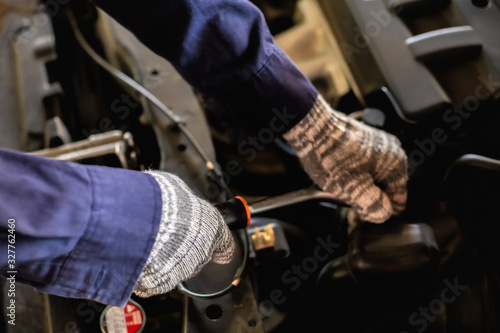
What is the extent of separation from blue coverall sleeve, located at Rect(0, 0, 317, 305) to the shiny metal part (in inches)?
8.3

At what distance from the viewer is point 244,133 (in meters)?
0.79

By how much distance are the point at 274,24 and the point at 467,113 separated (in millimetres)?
607

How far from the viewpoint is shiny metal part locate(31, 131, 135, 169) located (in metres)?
0.79

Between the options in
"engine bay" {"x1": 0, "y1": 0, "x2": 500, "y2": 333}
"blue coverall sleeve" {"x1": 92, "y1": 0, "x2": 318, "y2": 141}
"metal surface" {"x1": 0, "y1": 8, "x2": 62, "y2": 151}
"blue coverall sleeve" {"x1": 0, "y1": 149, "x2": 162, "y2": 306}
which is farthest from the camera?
"metal surface" {"x1": 0, "y1": 8, "x2": 62, "y2": 151}

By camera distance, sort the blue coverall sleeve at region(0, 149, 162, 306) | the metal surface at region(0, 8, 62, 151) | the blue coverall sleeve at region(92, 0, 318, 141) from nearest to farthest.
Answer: the blue coverall sleeve at region(0, 149, 162, 306), the blue coverall sleeve at region(92, 0, 318, 141), the metal surface at region(0, 8, 62, 151)

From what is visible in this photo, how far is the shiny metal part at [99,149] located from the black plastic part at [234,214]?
25cm

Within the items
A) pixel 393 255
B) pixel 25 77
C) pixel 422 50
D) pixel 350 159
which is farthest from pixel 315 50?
pixel 25 77

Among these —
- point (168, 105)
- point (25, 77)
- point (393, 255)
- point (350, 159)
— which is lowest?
point (393, 255)

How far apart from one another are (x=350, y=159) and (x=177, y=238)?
350 mm

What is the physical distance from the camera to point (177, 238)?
0.54 m

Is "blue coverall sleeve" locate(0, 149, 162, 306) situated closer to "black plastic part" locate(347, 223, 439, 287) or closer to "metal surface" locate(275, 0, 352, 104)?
"black plastic part" locate(347, 223, 439, 287)

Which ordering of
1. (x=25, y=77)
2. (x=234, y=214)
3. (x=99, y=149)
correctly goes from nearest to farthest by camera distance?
1. (x=234, y=214)
2. (x=99, y=149)
3. (x=25, y=77)

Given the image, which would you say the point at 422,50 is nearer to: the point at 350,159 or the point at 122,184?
the point at 350,159

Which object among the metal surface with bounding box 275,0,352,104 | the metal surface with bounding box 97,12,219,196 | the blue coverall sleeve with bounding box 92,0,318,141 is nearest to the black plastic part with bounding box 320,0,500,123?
the metal surface with bounding box 275,0,352,104
